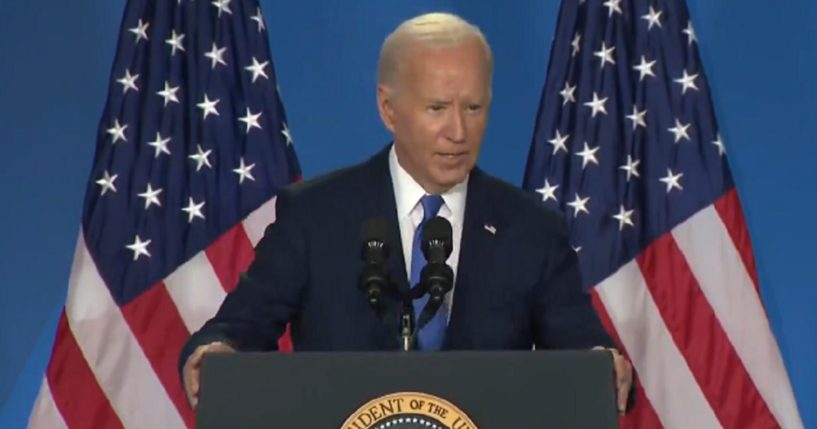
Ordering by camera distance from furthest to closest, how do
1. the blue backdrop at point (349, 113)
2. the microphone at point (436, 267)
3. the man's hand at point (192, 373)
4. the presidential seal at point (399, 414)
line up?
the blue backdrop at point (349, 113) → the man's hand at point (192, 373) → the microphone at point (436, 267) → the presidential seal at point (399, 414)

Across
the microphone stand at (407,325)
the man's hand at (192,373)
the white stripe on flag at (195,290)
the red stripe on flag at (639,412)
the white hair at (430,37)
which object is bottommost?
the red stripe on flag at (639,412)

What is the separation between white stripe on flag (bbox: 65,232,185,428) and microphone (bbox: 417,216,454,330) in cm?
188

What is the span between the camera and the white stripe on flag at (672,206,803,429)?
133 inches

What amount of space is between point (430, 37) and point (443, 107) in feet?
0.40

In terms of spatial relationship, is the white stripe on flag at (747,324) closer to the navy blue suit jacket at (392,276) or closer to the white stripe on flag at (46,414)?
the navy blue suit jacket at (392,276)

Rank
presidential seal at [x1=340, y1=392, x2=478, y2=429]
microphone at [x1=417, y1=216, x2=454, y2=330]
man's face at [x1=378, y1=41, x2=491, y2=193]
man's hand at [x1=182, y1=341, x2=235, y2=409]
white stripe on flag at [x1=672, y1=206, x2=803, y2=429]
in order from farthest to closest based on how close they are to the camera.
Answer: white stripe on flag at [x1=672, y1=206, x2=803, y2=429] < man's face at [x1=378, y1=41, x2=491, y2=193] < man's hand at [x1=182, y1=341, x2=235, y2=409] < microphone at [x1=417, y1=216, x2=454, y2=330] < presidential seal at [x1=340, y1=392, x2=478, y2=429]

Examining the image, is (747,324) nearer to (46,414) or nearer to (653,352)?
(653,352)

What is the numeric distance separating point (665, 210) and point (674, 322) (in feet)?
1.05

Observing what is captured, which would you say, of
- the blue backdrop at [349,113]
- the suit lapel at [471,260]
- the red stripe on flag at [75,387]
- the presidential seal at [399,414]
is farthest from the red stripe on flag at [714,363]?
the presidential seal at [399,414]

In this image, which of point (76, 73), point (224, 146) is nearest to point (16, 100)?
point (76, 73)

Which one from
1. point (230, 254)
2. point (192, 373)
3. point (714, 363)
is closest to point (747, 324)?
point (714, 363)

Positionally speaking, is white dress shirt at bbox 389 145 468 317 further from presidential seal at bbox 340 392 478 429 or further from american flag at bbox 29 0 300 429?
american flag at bbox 29 0 300 429

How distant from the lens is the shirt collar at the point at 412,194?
215 cm

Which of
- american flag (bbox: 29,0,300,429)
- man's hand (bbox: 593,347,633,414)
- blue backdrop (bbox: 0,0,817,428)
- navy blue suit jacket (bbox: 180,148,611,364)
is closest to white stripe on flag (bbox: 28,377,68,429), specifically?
american flag (bbox: 29,0,300,429)
